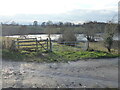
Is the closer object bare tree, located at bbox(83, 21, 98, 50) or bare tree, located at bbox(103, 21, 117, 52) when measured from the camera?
bare tree, located at bbox(103, 21, 117, 52)

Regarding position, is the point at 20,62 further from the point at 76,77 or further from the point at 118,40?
the point at 118,40

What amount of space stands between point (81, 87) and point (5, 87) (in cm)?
314

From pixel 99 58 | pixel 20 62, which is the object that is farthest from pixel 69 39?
pixel 20 62

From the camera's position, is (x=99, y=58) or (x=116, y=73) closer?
(x=116, y=73)

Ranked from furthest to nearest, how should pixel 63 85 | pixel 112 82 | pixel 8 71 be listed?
pixel 8 71 < pixel 112 82 < pixel 63 85

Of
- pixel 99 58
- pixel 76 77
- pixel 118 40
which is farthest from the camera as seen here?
pixel 118 40

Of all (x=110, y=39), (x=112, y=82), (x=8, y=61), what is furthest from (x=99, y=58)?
(x=8, y=61)

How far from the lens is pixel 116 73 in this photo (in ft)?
26.0

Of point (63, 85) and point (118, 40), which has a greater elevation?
point (118, 40)

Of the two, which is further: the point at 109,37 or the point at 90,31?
the point at 90,31

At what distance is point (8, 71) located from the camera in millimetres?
7641

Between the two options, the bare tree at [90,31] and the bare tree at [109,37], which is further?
the bare tree at [90,31]

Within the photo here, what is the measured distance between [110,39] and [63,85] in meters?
10.4

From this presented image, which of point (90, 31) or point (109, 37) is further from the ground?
point (90, 31)
